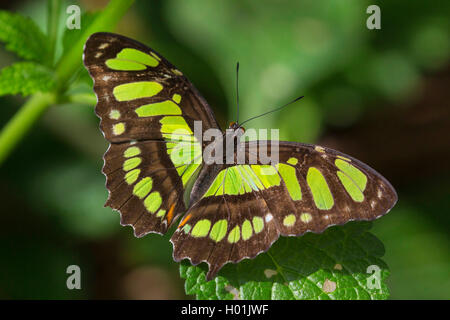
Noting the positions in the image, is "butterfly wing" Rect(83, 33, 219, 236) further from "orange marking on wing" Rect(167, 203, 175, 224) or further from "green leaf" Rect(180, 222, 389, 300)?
"green leaf" Rect(180, 222, 389, 300)

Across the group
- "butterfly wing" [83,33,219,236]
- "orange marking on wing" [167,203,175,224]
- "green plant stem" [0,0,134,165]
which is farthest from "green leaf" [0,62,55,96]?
"orange marking on wing" [167,203,175,224]

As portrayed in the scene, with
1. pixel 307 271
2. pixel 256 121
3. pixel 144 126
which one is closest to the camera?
pixel 307 271

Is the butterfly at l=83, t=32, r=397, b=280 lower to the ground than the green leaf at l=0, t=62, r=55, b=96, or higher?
lower

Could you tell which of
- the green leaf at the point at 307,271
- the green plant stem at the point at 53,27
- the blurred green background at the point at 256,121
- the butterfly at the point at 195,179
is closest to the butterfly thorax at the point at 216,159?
the butterfly at the point at 195,179

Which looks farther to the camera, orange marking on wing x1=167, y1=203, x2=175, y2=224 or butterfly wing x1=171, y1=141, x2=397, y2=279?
orange marking on wing x1=167, y1=203, x2=175, y2=224

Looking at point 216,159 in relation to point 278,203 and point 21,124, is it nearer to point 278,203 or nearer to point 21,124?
point 278,203

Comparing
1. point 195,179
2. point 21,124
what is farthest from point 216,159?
point 21,124

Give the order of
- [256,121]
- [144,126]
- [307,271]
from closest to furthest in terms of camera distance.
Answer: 1. [307,271]
2. [144,126]
3. [256,121]
